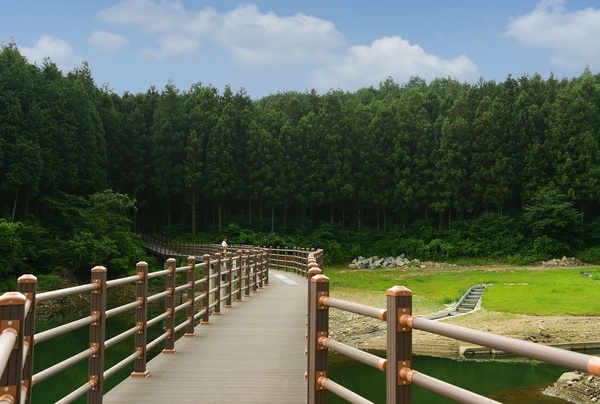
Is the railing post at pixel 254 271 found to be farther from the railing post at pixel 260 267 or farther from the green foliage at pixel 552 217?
the green foliage at pixel 552 217

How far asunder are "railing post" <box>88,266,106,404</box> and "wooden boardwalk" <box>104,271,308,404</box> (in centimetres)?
52

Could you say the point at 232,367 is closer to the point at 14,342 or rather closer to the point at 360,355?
the point at 360,355

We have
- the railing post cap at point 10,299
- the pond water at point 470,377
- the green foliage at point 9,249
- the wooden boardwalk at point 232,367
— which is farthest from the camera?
the green foliage at point 9,249

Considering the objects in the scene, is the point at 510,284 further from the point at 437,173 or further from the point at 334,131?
the point at 334,131

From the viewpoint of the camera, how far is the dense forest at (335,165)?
45.3 m

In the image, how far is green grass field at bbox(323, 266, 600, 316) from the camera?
70.6ft

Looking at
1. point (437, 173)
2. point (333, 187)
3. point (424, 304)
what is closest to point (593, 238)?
point (437, 173)

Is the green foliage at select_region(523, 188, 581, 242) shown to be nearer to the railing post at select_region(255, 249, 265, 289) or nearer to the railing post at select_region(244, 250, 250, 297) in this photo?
the railing post at select_region(255, 249, 265, 289)

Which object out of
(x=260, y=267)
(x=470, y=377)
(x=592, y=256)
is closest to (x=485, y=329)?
(x=470, y=377)

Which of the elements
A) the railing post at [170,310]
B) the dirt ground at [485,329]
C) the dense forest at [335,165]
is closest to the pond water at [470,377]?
the dirt ground at [485,329]

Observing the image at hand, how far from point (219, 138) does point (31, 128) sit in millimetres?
15628

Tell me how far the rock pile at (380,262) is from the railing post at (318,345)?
1503 inches

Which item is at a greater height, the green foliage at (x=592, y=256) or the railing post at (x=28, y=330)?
the railing post at (x=28, y=330)

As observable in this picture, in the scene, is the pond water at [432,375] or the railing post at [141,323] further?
the pond water at [432,375]
